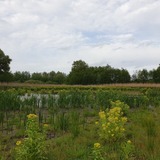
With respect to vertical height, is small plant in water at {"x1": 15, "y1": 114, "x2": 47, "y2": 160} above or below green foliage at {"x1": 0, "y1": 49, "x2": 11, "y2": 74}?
below

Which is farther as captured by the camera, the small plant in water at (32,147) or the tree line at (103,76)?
the tree line at (103,76)

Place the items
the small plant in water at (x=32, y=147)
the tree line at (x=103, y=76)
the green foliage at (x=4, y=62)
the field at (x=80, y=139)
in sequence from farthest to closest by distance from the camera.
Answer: the tree line at (x=103, y=76)
the green foliage at (x=4, y=62)
the field at (x=80, y=139)
the small plant in water at (x=32, y=147)

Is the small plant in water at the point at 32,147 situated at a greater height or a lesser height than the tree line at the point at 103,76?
lesser

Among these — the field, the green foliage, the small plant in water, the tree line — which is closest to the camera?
the small plant in water

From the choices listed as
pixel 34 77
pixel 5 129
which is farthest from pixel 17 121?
pixel 34 77

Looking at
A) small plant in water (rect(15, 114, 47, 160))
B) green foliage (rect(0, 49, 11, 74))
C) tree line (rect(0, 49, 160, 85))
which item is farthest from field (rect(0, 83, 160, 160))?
tree line (rect(0, 49, 160, 85))

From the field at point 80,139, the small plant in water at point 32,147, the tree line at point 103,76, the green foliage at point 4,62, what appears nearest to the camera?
the small plant in water at point 32,147

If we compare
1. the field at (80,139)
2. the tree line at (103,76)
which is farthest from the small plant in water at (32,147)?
the tree line at (103,76)

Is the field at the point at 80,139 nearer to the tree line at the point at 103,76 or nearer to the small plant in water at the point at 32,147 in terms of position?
the small plant in water at the point at 32,147

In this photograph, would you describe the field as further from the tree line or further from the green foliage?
the tree line

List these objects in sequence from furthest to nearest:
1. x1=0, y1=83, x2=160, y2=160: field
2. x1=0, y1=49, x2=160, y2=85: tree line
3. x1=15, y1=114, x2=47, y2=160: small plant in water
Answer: x1=0, y1=49, x2=160, y2=85: tree line < x1=0, y1=83, x2=160, y2=160: field < x1=15, y1=114, x2=47, y2=160: small plant in water

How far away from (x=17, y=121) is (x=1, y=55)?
33126mm

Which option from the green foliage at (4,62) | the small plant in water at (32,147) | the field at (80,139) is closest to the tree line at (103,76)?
the green foliage at (4,62)

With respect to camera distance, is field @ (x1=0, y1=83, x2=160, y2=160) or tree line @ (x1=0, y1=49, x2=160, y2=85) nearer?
field @ (x1=0, y1=83, x2=160, y2=160)
